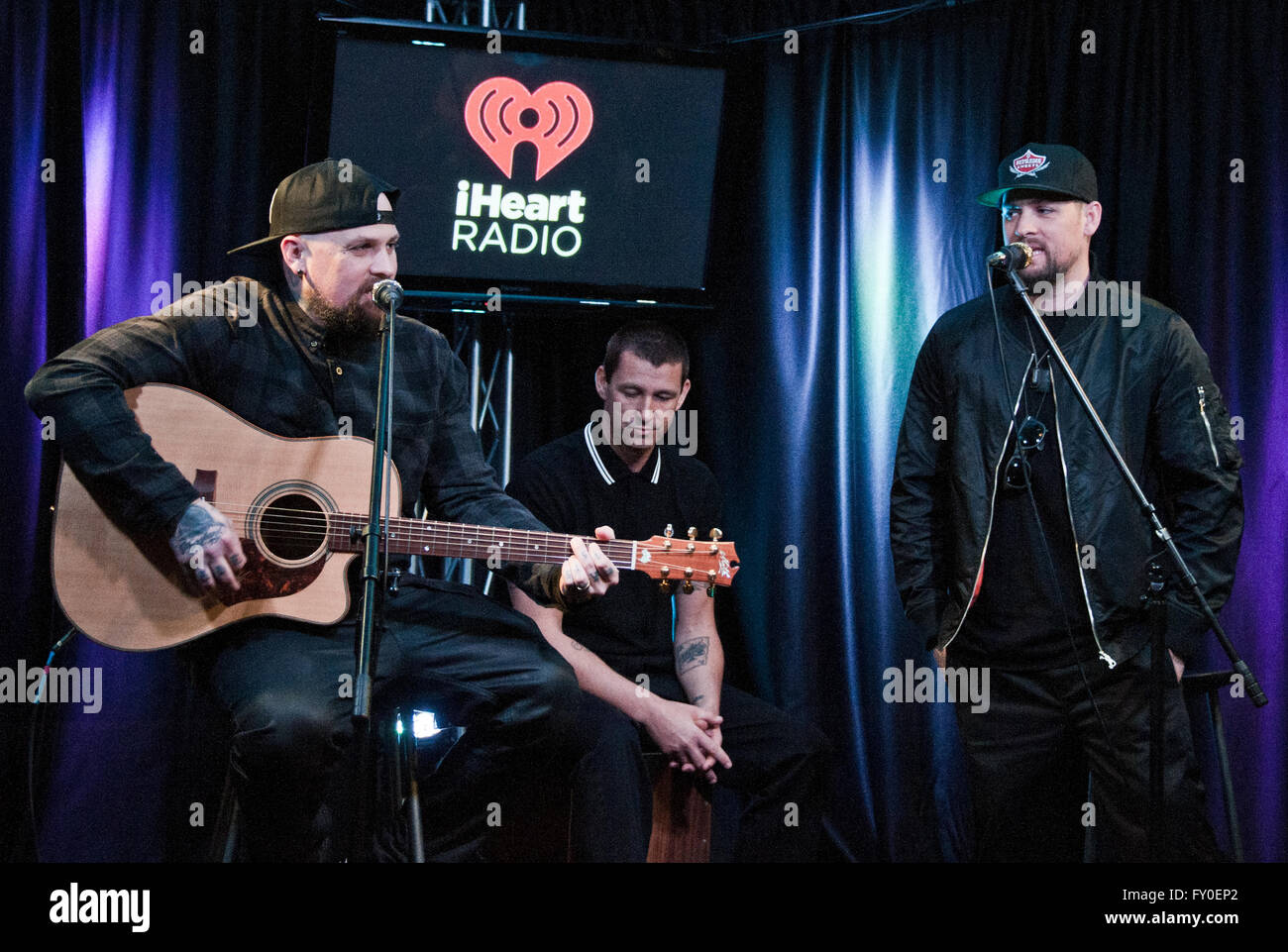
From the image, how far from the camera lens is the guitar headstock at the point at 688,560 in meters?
3.73

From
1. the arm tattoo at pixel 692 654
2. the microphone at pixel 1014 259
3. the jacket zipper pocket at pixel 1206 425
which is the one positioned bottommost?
the arm tattoo at pixel 692 654

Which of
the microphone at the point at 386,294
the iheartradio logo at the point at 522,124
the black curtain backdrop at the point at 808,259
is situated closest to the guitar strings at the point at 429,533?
the microphone at the point at 386,294

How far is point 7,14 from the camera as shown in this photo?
4.37 metres

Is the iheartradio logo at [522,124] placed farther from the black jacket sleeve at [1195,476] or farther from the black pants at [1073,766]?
the black pants at [1073,766]

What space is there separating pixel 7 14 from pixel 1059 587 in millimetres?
3968

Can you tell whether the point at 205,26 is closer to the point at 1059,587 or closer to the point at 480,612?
the point at 480,612

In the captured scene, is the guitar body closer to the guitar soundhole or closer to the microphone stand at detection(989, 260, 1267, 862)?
the guitar soundhole

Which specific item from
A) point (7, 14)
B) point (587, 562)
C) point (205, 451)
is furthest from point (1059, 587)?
point (7, 14)

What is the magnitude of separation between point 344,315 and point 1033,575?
2238 mm

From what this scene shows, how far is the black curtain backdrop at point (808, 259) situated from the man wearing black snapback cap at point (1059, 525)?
878 mm

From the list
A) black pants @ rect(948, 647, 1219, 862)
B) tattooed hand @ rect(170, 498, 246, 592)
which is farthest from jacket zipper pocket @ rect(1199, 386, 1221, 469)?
tattooed hand @ rect(170, 498, 246, 592)

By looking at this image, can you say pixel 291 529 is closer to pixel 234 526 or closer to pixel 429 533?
pixel 234 526

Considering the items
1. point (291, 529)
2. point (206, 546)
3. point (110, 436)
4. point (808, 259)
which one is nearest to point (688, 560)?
point (291, 529)

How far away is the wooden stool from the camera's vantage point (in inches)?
157
